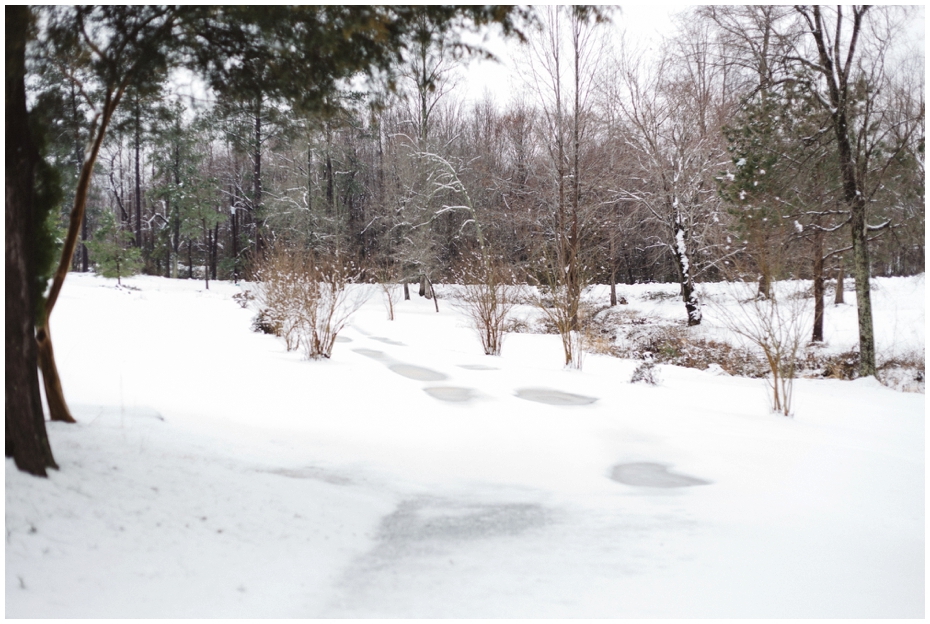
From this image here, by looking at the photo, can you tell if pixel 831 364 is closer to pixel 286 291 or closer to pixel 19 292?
pixel 286 291

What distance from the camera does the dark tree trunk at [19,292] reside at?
271 centimetres

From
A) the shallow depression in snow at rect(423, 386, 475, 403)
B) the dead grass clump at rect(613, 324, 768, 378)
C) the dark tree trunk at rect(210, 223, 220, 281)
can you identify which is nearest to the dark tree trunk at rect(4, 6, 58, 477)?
the shallow depression in snow at rect(423, 386, 475, 403)

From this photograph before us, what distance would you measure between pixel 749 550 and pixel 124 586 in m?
2.95

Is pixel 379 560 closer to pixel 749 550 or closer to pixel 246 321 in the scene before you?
pixel 749 550

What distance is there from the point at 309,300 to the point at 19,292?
6.19 meters

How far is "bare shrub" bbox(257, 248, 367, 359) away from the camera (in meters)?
8.92

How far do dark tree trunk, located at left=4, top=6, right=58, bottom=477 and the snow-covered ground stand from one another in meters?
0.14

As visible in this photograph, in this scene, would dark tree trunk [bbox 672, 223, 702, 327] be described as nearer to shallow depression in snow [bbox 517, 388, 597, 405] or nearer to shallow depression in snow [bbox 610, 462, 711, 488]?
shallow depression in snow [bbox 517, 388, 597, 405]

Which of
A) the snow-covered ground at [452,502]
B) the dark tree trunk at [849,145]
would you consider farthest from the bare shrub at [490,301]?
the dark tree trunk at [849,145]

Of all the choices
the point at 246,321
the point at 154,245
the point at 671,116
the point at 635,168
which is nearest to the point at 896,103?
the point at 671,116

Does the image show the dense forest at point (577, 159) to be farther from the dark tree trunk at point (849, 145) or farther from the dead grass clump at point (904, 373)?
the dead grass clump at point (904, 373)

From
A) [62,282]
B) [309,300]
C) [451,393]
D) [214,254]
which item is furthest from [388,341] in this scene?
[214,254]

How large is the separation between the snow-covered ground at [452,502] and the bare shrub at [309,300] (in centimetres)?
148

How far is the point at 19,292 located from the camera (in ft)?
9.03
